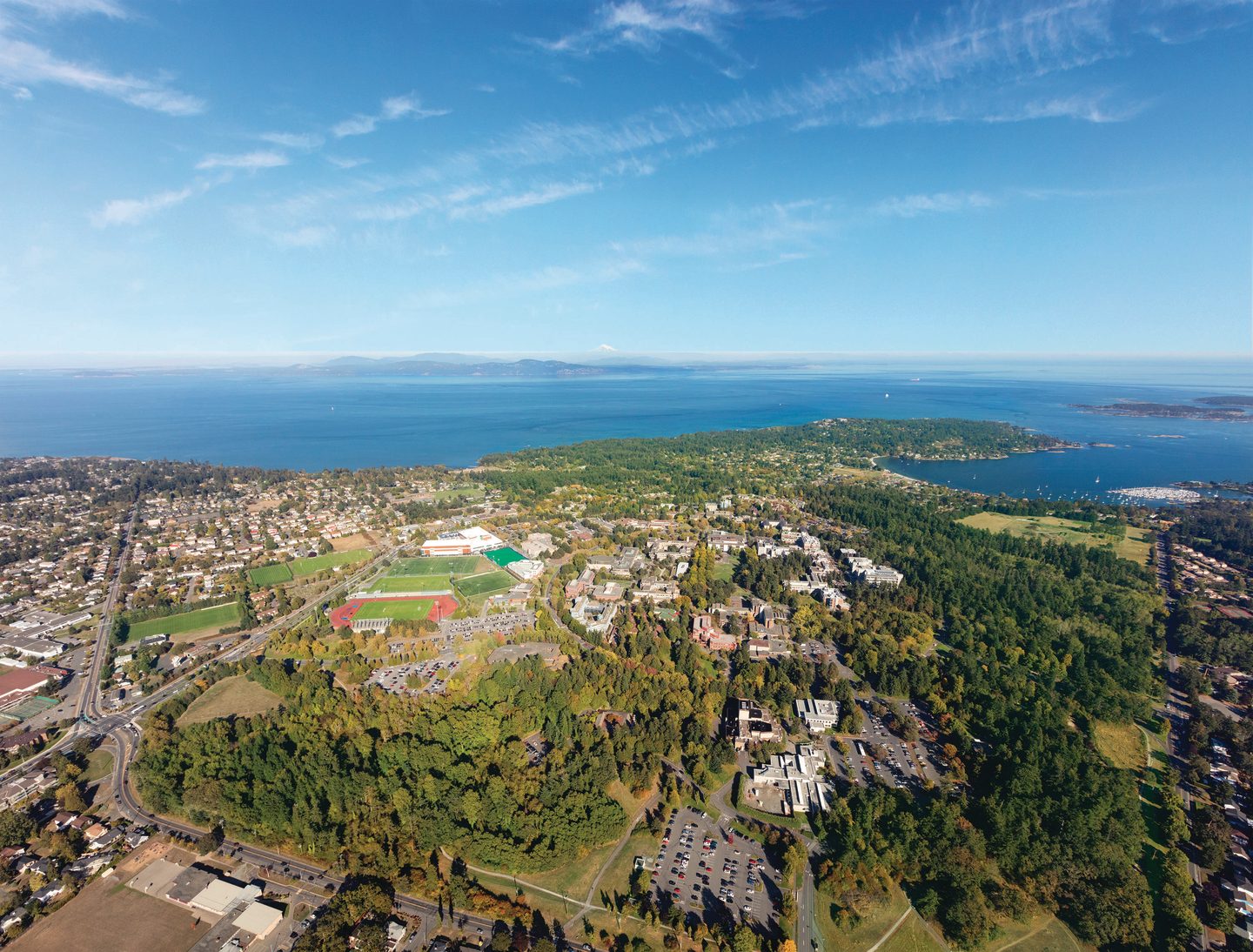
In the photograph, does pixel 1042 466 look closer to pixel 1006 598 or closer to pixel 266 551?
pixel 1006 598

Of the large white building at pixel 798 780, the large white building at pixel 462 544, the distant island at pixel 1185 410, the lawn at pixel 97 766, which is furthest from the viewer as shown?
the distant island at pixel 1185 410

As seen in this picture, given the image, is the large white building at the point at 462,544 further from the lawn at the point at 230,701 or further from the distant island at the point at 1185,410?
the distant island at the point at 1185,410

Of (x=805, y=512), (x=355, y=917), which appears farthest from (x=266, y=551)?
(x=805, y=512)

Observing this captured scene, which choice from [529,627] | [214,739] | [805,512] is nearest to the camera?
[214,739]

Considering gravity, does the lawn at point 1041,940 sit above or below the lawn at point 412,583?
below

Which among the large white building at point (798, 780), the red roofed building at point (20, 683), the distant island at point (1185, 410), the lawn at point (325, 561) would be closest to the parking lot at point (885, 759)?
the large white building at point (798, 780)

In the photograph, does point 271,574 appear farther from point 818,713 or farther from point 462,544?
point 818,713
